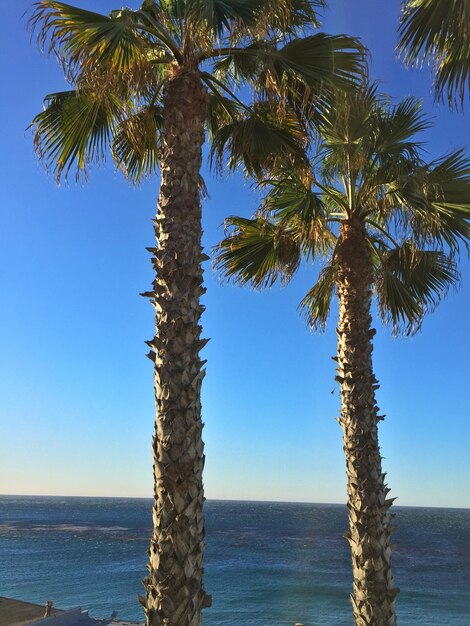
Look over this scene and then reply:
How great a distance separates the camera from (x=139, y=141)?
7266mm

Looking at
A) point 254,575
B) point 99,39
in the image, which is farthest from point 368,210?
point 254,575

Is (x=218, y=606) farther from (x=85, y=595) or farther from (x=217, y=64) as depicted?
(x=217, y=64)

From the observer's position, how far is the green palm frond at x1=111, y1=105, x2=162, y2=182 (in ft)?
24.0

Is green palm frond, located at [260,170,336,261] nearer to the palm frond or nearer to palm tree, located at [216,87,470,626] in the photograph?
palm tree, located at [216,87,470,626]

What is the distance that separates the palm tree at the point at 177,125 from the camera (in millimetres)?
4859

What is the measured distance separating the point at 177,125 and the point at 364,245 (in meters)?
3.69

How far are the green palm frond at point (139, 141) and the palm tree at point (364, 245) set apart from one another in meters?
1.69

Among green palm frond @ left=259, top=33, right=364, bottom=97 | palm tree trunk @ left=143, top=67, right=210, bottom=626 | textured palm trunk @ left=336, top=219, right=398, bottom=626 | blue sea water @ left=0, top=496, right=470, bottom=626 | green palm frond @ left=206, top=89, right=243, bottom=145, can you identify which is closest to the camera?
palm tree trunk @ left=143, top=67, right=210, bottom=626

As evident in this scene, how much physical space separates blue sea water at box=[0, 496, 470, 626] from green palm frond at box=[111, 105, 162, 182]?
45042mm

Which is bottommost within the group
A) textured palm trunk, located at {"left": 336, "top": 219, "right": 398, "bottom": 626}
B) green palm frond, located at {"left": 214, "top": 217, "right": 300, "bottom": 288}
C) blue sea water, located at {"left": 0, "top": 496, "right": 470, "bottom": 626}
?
blue sea water, located at {"left": 0, "top": 496, "right": 470, "bottom": 626}

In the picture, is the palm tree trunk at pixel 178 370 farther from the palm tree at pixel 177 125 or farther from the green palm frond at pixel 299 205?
the green palm frond at pixel 299 205

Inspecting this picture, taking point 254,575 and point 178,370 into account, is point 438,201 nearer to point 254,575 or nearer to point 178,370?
point 178,370

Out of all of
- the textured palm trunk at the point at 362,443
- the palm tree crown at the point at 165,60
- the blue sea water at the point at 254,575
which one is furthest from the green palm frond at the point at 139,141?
the blue sea water at the point at 254,575

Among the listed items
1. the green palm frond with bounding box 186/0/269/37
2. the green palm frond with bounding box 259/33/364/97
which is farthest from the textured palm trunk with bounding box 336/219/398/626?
the green palm frond with bounding box 186/0/269/37
